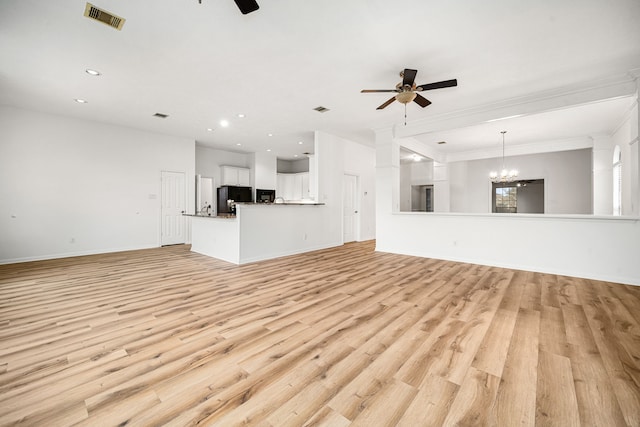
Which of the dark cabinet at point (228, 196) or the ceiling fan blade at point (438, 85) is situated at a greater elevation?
the ceiling fan blade at point (438, 85)

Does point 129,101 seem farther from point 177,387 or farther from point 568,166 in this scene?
point 568,166

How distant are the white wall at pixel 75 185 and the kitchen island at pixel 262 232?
181cm

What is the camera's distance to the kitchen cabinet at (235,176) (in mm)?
9102

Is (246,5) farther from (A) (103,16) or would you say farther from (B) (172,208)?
(B) (172,208)

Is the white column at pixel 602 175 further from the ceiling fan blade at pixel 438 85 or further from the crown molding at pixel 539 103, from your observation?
the ceiling fan blade at pixel 438 85

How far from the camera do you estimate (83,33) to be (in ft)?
9.54

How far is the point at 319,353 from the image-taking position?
202cm

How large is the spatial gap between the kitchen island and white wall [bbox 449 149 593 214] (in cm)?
598

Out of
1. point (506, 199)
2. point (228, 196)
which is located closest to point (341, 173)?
point (228, 196)

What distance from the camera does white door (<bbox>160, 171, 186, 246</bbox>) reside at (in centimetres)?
724

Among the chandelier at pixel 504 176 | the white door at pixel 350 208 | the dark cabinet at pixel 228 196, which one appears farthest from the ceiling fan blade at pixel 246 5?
the dark cabinet at pixel 228 196

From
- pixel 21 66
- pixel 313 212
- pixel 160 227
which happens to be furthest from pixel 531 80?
pixel 160 227

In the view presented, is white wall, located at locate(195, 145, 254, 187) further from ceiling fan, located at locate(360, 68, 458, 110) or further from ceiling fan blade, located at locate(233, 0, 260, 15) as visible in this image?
ceiling fan blade, located at locate(233, 0, 260, 15)

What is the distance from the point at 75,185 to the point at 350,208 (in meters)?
6.92
